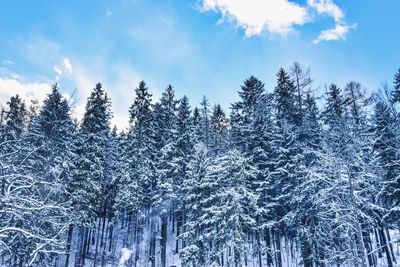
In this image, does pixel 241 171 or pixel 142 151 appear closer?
pixel 241 171

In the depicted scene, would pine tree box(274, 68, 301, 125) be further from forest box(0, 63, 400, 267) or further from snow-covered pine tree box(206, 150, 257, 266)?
snow-covered pine tree box(206, 150, 257, 266)

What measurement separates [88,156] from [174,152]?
25.2ft

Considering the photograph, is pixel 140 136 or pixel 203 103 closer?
pixel 140 136

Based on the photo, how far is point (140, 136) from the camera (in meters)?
29.0

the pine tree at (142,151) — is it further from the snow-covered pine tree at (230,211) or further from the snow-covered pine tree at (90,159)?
the snow-covered pine tree at (230,211)

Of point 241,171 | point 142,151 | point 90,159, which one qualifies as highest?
point 142,151

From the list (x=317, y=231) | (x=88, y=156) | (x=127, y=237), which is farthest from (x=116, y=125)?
(x=317, y=231)

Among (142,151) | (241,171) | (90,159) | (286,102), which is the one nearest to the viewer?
(241,171)

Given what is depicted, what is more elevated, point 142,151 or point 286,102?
point 286,102

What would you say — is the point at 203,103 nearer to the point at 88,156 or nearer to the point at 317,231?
the point at 88,156

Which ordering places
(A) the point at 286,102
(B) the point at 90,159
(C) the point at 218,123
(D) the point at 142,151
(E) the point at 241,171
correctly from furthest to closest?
1. (C) the point at 218,123
2. (D) the point at 142,151
3. (B) the point at 90,159
4. (A) the point at 286,102
5. (E) the point at 241,171

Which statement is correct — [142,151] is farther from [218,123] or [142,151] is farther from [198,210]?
[218,123]

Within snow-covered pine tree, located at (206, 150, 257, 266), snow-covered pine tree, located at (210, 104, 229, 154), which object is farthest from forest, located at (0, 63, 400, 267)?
snow-covered pine tree, located at (210, 104, 229, 154)

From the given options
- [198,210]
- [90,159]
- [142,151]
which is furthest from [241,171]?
[90,159]
